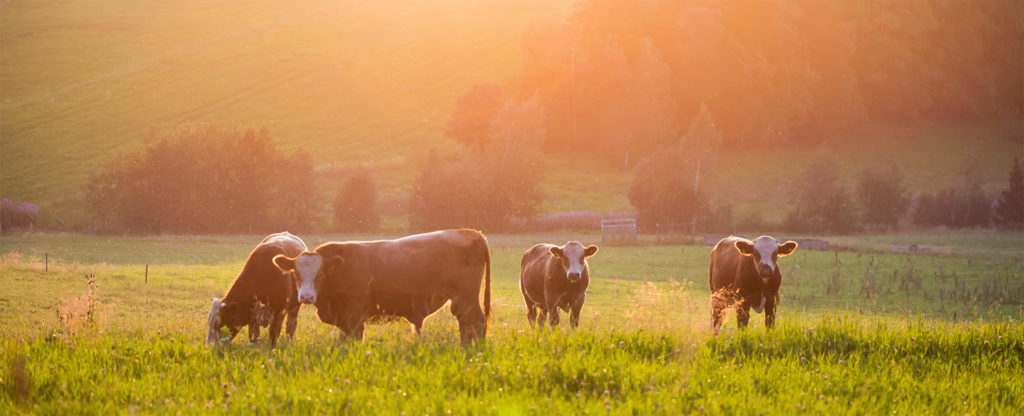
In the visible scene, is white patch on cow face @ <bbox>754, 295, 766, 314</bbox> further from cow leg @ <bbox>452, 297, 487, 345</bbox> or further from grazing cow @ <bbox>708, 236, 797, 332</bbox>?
cow leg @ <bbox>452, 297, 487, 345</bbox>

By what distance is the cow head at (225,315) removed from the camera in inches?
406

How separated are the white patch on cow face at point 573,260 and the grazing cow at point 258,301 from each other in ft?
14.8

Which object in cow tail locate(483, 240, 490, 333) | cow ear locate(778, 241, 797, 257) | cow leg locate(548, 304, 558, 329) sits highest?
cow ear locate(778, 241, 797, 257)

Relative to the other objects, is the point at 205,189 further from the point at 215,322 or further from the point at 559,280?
the point at 215,322

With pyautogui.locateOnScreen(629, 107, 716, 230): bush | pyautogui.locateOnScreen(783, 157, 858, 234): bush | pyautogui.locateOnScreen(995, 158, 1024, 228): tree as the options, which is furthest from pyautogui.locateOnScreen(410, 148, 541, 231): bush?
pyautogui.locateOnScreen(995, 158, 1024, 228): tree

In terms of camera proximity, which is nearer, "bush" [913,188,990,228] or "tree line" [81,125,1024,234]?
"tree line" [81,125,1024,234]

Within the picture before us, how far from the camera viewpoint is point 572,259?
13414 mm

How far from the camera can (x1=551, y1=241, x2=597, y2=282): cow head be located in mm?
13055

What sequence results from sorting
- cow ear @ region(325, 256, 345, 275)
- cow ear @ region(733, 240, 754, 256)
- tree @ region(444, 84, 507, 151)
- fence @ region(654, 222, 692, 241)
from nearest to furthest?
1. cow ear @ region(325, 256, 345, 275)
2. cow ear @ region(733, 240, 754, 256)
3. fence @ region(654, 222, 692, 241)
4. tree @ region(444, 84, 507, 151)

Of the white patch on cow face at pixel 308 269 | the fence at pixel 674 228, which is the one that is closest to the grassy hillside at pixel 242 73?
the fence at pixel 674 228

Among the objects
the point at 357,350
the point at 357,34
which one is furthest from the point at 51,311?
the point at 357,34

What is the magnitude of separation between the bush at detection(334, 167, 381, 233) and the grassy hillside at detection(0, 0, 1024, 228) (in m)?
3.90

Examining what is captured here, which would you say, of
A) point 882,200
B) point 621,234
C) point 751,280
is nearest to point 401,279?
point 751,280

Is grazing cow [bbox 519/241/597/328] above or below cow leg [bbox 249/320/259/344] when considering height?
above
